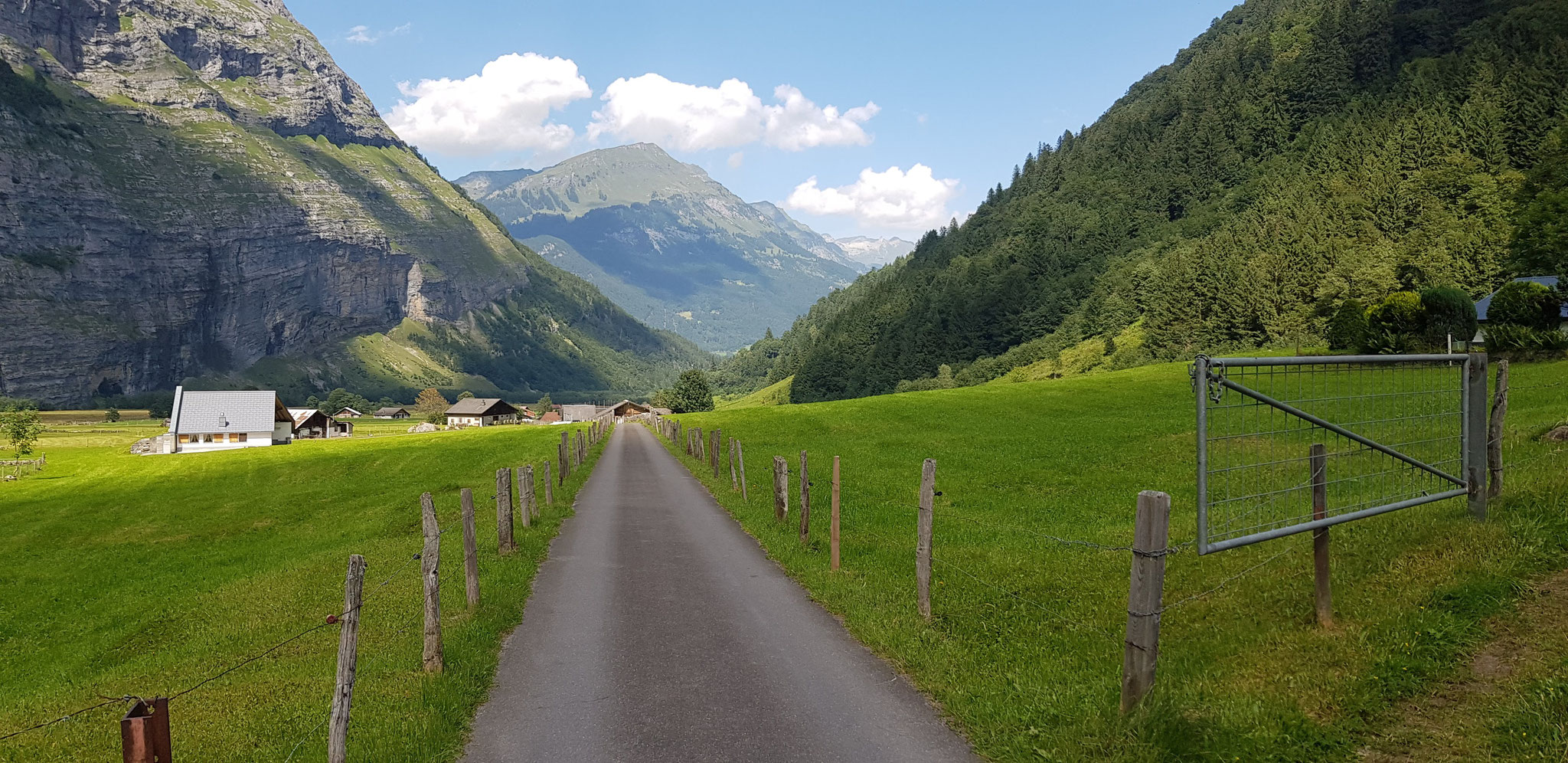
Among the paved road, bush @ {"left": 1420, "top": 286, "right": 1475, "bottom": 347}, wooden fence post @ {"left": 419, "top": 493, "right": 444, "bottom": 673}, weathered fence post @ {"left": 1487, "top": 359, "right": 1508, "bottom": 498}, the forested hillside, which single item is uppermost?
the forested hillside

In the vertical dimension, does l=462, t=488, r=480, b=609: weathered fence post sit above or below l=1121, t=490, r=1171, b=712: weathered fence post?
below

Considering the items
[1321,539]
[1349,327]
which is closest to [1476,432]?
[1321,539]

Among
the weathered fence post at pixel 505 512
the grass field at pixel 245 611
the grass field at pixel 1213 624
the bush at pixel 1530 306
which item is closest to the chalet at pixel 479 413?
the grass field at pixel 245 611

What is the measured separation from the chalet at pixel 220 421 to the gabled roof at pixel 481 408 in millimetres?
60668

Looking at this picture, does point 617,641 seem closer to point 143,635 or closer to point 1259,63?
point 143,635

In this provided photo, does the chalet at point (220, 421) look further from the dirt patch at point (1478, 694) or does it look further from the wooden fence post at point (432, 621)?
the dirt patch at point (1478, 694)

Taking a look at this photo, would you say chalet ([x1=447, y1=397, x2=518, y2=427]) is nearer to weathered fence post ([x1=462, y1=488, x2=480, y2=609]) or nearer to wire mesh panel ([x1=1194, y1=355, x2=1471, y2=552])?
weathered fence post ([x1=462, y1=488, x2=480, y2=609])

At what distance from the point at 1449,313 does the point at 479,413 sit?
7079 inches

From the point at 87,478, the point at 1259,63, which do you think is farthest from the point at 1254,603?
the point at 1259,63

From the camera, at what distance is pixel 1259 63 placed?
176250 mm

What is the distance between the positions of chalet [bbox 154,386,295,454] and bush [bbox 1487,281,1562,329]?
144797 mm

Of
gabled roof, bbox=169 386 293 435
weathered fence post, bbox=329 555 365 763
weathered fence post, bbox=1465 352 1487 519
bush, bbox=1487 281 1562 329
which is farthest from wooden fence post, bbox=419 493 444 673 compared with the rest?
gabled roof, bbox=169 386 293 435

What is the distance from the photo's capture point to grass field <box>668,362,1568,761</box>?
7121mm

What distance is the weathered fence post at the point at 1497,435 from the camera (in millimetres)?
10445
